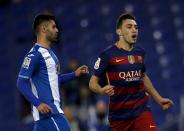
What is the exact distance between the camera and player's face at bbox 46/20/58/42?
7.27 metres

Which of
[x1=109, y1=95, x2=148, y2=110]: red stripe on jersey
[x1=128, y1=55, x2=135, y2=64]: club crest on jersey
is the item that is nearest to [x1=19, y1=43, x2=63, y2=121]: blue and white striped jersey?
[x1=109, y1=95, x2=148, y2=110]: red stripe on jersey

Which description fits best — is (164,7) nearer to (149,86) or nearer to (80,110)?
(80,110)

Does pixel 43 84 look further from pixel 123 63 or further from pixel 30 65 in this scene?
pixel 123 63

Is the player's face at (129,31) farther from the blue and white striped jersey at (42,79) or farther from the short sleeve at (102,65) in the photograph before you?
the blue and white striped jersey at (42,79)

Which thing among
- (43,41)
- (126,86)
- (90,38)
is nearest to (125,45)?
(126,86)

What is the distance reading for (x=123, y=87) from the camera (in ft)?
24.8

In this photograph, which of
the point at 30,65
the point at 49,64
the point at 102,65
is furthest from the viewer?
the point at 102,65

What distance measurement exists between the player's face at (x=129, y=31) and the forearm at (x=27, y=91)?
53.6 inches

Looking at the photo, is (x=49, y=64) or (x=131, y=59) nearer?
(x=49, y=64)

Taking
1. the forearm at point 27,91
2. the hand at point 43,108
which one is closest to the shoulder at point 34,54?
the forearm at point 27,91

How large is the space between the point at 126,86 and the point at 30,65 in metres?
1.17

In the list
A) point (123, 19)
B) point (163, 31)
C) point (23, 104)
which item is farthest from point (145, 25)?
point (123, 19)

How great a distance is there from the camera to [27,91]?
22.4ft

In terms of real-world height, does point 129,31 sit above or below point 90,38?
above
